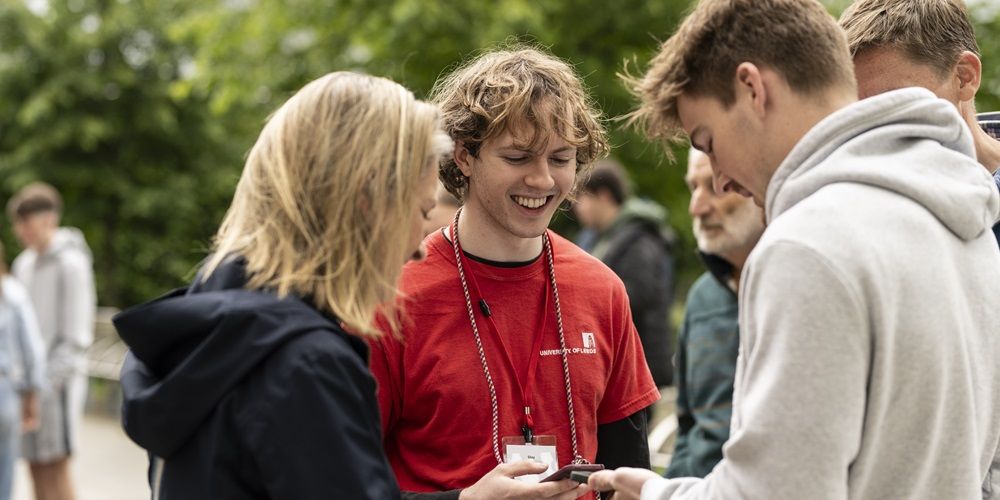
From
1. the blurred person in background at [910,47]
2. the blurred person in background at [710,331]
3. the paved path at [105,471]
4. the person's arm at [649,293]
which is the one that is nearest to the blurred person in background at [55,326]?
the paved path at [105,471]

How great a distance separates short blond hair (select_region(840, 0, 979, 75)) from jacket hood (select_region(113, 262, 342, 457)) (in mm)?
1458

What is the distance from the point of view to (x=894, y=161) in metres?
2.00

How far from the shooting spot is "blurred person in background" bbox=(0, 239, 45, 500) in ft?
23.5

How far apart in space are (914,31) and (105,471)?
365 inches

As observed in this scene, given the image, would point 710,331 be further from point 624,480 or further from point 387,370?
point 624,480

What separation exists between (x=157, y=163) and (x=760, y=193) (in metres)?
24.2

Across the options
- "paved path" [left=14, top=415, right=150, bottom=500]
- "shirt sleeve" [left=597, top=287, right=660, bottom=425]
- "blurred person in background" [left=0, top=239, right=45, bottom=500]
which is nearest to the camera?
"shirt sleeve" [left=597, top=287, right=660, bottom=425]

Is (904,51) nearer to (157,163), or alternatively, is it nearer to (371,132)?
(371,132)

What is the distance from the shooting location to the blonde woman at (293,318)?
1.96 m

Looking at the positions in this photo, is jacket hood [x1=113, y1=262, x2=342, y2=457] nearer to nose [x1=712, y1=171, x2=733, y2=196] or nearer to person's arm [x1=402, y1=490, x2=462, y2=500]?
person's arm [x1=402, y1=490, x2=462, y2=500]

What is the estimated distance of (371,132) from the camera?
2125mm

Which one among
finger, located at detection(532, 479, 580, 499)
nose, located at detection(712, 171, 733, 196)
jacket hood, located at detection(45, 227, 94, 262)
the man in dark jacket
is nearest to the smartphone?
finger, located at detection(532, 479, 580, 499)

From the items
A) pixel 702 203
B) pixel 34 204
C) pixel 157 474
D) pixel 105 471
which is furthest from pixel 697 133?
pixel 105 471

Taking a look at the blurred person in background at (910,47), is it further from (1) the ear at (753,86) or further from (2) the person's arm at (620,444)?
(2) the person's arm at (620,444)
